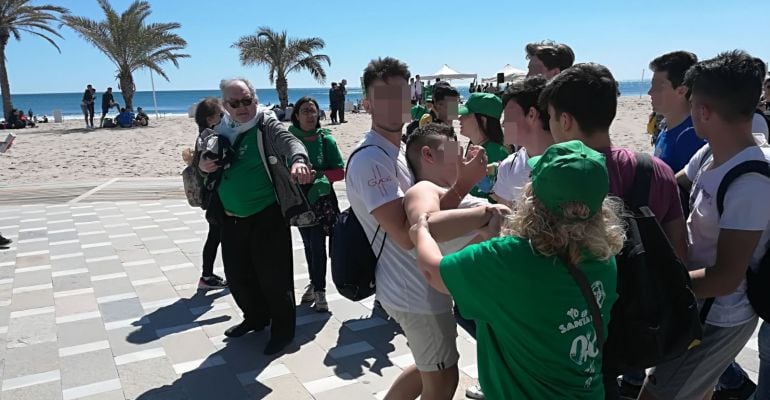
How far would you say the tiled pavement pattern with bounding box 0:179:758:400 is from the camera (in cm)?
365

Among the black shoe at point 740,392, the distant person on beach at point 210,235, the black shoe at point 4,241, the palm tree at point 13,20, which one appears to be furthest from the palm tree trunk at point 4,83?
the black shoe at point 740,392

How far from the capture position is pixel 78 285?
5.66 m

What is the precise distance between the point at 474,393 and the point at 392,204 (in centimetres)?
171

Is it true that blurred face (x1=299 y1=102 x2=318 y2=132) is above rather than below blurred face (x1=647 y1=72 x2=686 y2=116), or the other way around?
below

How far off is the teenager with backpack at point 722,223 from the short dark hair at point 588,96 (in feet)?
1.35

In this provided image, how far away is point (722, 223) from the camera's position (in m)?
1.97

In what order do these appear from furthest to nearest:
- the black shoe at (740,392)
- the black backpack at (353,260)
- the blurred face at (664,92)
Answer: the blurred face at (664,92) < the black shoe at (740,392) < the black backpack at (353,260)

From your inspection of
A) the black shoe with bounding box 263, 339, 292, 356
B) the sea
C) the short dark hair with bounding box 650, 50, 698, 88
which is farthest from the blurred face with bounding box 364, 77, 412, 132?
the sea

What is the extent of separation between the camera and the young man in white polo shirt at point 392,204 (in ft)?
7.17

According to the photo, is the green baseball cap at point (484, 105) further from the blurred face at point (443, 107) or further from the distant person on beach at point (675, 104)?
the distant person on beach at point (675, 104)

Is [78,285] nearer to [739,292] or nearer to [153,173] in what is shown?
[739,292]

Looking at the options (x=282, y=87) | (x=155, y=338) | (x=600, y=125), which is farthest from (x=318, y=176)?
(x=282, y=87)

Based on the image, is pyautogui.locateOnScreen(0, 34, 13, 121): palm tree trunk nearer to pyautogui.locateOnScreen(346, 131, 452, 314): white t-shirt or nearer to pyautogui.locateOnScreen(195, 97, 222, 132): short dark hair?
pyautogui.locateOnScreen(195, 97, 222, 132): short dark hair

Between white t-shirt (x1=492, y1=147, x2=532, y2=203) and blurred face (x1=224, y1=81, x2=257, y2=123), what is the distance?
213 centimetres
